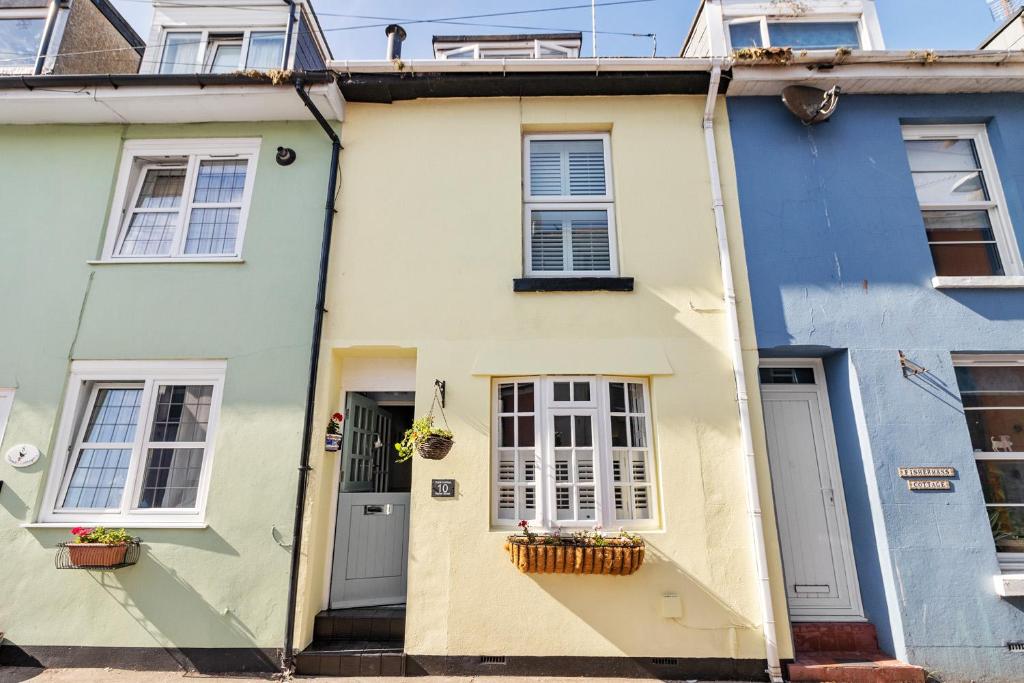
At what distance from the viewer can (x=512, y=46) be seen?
7.59 meters

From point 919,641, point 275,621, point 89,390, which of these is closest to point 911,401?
point 919,641

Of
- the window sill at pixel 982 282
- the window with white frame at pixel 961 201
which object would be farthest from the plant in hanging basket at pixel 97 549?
the window with white frame at pixel 961 201

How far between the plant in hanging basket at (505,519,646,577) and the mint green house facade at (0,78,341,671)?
238cm

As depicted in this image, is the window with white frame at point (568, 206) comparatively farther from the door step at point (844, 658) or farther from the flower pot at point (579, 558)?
the door step at point (844, 658)

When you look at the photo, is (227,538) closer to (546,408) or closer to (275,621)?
(275,621)

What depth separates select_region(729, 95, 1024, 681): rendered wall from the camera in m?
4.68

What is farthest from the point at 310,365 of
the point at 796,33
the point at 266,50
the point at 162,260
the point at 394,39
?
the point at 796,33

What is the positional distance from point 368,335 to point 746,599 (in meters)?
4.63

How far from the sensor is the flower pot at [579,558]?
4652 millimetres

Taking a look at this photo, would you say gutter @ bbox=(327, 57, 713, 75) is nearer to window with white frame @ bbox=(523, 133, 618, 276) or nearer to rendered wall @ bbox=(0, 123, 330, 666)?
window with white frame @ bbox=(523, 133, 618, 276)

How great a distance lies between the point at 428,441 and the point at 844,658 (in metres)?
4.45

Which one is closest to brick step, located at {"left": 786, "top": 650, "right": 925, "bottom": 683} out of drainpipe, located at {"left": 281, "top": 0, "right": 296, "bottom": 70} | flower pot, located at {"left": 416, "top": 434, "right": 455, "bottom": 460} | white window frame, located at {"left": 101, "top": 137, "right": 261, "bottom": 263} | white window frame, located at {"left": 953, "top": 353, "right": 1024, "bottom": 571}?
white window frame, located at {"left": 953, "top": 353, "right": 1024, "bottom": 571}

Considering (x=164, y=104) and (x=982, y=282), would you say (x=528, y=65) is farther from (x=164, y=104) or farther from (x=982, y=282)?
(x=982, y=282)

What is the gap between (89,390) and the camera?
5.62 meters
